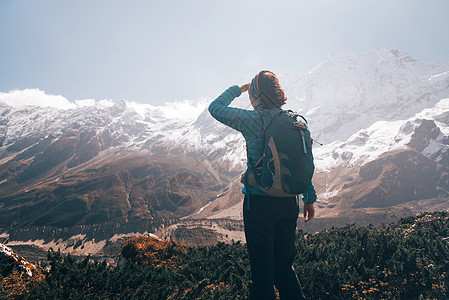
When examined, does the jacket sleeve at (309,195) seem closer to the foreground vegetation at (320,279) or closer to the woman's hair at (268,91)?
the woman's hair at (268,91)

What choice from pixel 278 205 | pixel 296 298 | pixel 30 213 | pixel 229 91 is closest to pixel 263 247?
pixel 278 205

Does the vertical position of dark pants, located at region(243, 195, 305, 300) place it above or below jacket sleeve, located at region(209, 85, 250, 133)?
below

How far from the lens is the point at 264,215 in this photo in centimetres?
340

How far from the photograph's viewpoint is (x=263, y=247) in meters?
3.36

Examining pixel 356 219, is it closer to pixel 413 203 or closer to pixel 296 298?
pixel 413 203

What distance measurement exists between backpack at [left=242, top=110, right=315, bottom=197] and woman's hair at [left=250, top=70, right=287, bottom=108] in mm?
421

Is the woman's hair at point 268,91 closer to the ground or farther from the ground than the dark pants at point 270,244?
farther from the ground

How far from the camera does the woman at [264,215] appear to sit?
3.39 m

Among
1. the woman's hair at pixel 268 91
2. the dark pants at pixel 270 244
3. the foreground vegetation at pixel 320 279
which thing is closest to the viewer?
the dark pants at pixel 270 244

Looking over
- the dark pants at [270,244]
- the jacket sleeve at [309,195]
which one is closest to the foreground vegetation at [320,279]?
the dark pants at [270,244]

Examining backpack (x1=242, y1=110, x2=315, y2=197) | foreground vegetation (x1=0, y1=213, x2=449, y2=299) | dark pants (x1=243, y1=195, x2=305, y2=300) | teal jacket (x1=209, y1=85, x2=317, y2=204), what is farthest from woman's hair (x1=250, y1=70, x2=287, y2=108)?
foreground vegetation (x1=0, y1=213, x2=449, y2=299)

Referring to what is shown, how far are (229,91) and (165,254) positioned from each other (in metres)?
12.8

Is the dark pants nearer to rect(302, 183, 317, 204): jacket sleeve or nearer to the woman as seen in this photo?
the woman

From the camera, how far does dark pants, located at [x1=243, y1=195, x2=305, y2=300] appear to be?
3.38 m
